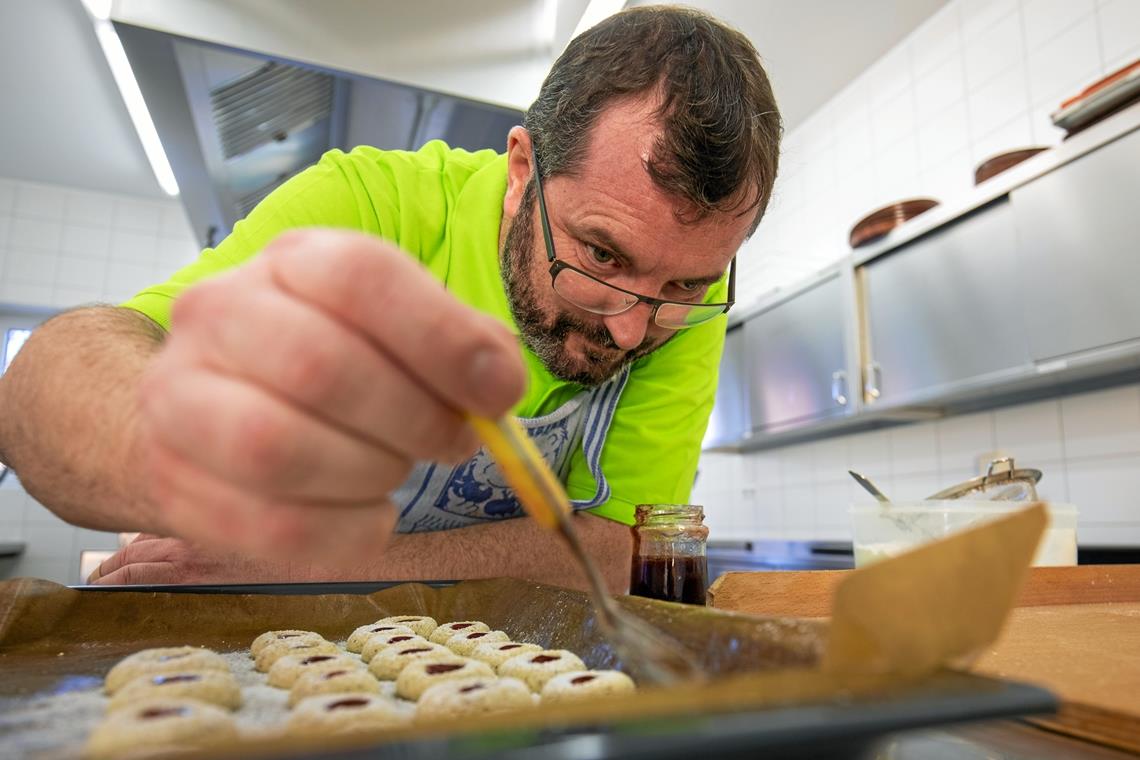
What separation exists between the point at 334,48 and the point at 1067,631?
7.30 ft

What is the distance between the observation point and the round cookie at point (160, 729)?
62cm

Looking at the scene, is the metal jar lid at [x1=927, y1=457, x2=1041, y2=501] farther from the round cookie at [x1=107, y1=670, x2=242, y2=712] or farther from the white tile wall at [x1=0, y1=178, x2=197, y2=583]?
the white tile wall at [x1=0, y1=178, x2=197, y2=583]

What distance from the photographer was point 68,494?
0.68m

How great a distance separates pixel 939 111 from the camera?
3.29 metres

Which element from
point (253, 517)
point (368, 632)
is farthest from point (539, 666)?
point (253, 517)

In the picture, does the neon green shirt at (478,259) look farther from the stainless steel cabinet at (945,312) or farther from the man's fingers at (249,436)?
the stainless steel cabinet at (945,312)

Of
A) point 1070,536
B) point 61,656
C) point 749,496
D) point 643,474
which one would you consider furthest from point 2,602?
point 749,496

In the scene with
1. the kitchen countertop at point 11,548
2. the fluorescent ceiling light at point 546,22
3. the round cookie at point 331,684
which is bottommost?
the kitchen countertop at point 11,548

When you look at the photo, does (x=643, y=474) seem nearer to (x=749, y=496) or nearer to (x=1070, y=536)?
(x=1070, y=536)

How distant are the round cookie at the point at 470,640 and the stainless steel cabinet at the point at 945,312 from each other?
2.07 metres

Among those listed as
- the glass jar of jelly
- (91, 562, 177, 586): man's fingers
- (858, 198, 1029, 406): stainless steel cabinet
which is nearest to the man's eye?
the glass jar of jelly

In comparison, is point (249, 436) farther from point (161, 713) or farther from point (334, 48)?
point (334, 48)

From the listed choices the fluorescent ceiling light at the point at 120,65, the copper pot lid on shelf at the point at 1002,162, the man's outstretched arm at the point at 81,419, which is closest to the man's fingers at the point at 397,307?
the man's outstretched arm at the point at 81,419

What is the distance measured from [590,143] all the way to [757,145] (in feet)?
0.94
